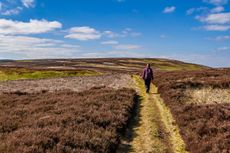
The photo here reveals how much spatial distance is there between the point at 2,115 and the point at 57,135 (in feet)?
21.5

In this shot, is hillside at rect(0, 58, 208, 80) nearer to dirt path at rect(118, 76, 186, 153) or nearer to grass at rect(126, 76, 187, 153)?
grass at rect(126, 76, 187, 153)

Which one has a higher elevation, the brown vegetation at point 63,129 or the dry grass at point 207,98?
the brown vegetation at point 63,129

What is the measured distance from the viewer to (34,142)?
1174cm

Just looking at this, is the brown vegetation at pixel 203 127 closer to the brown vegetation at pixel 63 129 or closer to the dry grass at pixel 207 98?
the dry grass at pixel 207 98

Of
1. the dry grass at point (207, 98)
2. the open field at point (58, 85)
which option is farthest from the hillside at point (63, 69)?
the dry grass at point (207, 98)

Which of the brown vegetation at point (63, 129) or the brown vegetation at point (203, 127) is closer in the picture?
the brown vegetation at point (63, 129)

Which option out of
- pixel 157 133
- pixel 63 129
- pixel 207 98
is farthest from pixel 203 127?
pixel 207 98

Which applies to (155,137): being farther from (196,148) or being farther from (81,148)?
(81,148)

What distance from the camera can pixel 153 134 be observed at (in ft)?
50.8

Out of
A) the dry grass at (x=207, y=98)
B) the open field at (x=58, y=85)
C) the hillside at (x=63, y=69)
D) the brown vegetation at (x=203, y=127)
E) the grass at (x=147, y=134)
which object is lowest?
the hillside at (x=63, y=69)

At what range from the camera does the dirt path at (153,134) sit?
44.1 feet

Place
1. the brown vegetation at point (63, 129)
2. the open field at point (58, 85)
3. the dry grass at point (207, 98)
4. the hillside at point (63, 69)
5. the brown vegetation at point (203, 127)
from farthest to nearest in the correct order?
the hillside at point (63, 69)
the open field at point (58, 85)
the dry grass at point (207, 98)
the brown vegetation at point (203, 127)
the brown vegetation at point (63, 129)

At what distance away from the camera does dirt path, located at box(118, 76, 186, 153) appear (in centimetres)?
1343

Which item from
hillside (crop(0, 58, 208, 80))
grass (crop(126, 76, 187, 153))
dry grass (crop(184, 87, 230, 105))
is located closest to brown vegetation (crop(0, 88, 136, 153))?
grass (crop(126, 76, 187, 153))
